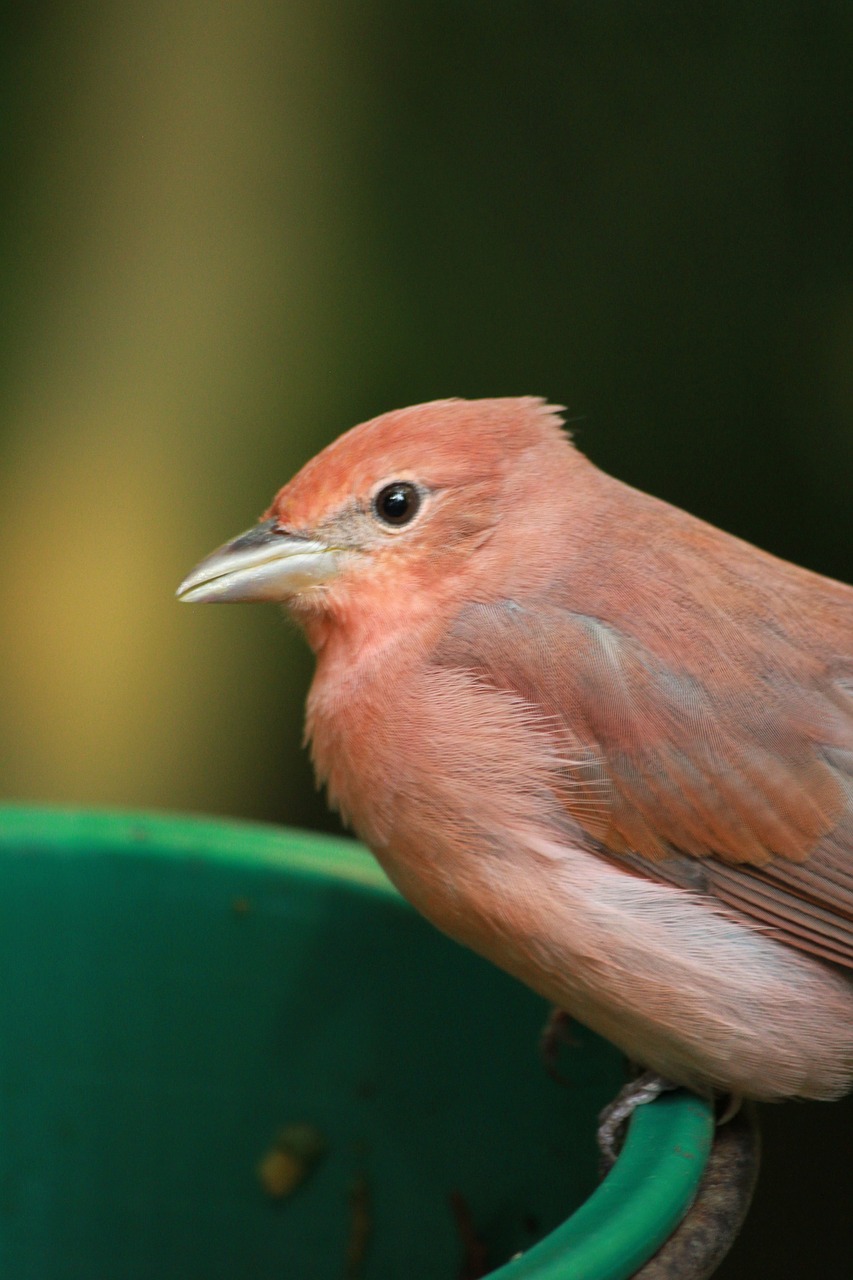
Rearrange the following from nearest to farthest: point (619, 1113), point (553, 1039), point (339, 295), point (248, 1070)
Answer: point (619, 1113), point (553, 1039), point (248, 1070), point (339, 295)

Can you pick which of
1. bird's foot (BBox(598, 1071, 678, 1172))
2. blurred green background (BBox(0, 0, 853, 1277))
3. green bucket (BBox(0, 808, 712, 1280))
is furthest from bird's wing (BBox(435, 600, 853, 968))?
blurred green background (BBox(0, 0, 853, 1277))

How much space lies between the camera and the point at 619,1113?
2.15 meters

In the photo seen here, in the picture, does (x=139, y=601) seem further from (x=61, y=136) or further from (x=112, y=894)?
(x=112, y=894)

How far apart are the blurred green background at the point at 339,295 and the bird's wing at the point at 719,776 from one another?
6.51ft

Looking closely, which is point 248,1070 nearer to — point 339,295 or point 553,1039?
point 553,1039

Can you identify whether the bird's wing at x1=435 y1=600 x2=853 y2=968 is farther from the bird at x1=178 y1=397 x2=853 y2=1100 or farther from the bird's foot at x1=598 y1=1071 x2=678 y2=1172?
the bird's foot at x1=598 y1=1071 x2=678 y2=1172

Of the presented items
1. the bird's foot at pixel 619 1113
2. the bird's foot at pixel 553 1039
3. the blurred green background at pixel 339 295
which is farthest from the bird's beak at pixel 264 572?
the blurred green background at pixel 339 295

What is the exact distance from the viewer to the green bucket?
2377 mm

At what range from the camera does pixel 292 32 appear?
4.25m

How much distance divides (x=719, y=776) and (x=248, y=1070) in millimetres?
978

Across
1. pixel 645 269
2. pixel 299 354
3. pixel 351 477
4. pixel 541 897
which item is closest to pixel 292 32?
pixel 299 354

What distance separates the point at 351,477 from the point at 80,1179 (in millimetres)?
1280

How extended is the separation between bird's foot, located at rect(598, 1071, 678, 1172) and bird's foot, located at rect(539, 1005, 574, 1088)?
214 mm

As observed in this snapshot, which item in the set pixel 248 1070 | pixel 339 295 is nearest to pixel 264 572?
pixel 248 1070
